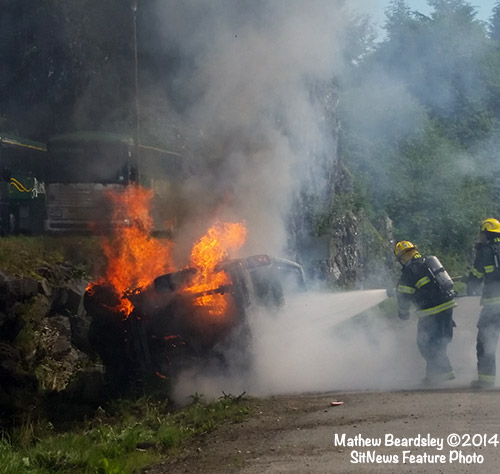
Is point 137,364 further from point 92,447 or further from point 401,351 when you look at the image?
point 401,351

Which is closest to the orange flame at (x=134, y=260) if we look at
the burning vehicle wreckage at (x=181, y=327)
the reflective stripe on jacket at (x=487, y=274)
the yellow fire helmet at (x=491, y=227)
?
the burning vehicle wreckage at (x=181, y=327)

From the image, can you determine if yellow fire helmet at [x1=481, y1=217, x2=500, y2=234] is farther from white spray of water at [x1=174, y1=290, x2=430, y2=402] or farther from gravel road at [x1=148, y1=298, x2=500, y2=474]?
white spray of water at [x1=174, y1=290, x2=430, y2=402]

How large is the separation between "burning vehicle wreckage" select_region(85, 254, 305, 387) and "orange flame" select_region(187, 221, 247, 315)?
18 mm

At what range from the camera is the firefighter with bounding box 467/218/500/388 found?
898 centimetres

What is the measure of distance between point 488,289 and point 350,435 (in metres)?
3.40

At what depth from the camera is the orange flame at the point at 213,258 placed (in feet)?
31.2

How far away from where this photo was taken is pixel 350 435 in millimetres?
6824

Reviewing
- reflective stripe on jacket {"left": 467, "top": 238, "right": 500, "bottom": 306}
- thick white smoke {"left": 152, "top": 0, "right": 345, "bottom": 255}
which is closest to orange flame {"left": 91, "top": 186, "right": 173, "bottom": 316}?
thick white smoke {"left": 152, "top": 0, "right": 345, "bottom": 255}

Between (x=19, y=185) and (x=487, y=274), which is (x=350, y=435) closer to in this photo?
(x=487, y=274)

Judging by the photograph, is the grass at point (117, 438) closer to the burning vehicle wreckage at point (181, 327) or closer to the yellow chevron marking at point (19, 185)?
the burning vehicle wreckage at point (181, 327)

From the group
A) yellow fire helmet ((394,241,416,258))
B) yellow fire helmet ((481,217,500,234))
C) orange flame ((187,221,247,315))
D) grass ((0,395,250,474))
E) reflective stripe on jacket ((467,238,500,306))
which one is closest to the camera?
grass ((0,395,250,474))

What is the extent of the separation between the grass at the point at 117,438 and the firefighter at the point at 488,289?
3.01m

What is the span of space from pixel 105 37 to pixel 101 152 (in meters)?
6.76

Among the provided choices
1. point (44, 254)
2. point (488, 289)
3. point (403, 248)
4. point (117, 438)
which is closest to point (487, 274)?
point (488, 289)
